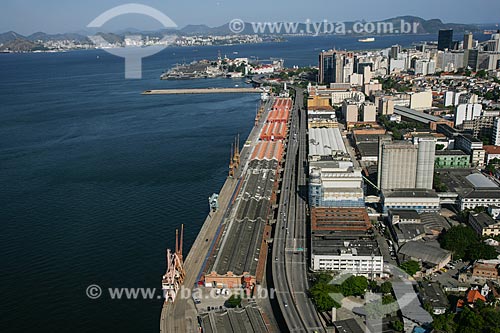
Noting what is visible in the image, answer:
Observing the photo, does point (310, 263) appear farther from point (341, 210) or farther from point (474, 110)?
point (474, 110)

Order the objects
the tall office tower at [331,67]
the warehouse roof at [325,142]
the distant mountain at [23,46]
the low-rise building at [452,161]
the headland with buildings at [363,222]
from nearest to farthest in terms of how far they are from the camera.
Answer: the headland with buildings at [363,222], the low-rise building at [452,161], the warehouse roof at [325,142], the tall office tower at [331,67], the distant mountain at [23,46]

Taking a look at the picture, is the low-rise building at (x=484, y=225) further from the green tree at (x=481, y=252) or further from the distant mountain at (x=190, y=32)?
the distant mountain at (x=190, y=32)

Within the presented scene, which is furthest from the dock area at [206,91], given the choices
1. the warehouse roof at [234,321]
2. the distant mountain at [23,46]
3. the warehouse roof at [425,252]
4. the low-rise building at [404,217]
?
the distant mountain at [23,46]

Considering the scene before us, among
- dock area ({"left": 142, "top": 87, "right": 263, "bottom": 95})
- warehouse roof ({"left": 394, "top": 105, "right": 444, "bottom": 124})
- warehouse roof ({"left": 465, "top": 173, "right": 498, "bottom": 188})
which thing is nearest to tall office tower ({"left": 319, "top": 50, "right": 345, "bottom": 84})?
dock area ({"left": 142, "top": 87, "right": 263, "bottom": 95})

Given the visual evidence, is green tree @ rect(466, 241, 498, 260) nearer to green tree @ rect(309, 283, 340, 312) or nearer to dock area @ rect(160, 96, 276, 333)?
green tree @ rect(309, 283, 340, 312)

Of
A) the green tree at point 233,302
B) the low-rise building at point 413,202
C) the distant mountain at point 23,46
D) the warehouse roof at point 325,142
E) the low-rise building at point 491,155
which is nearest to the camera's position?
the green tree at point 233,302

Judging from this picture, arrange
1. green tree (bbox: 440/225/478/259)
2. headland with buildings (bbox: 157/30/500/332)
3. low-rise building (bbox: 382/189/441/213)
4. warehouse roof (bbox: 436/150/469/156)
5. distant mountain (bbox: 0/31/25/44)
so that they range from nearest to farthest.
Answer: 1. headland with buildings (bbox: 157/30/500/332)
2. green tree (bbox: 440/225/478/259)
3. low-rise building (bbox: 382/189/441/213)
4. warehouse roof (bbox: 436/150/469/156)
5. distant mountain (bbox: 0/31/25/44)

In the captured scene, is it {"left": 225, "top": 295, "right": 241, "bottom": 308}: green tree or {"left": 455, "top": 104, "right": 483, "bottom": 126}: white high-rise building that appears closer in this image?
{"left": 225, "top": 295, "right": 241, "bottom": 308}: green tree

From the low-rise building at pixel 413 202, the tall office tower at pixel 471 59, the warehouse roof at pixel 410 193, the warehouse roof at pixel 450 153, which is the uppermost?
the tall office tower at pixel 471 59
